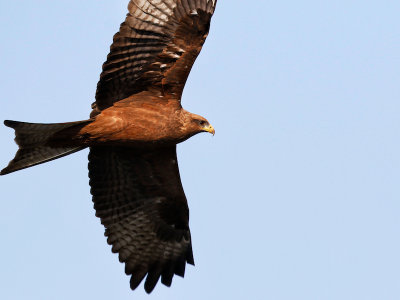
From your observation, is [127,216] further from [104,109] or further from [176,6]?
[176,6]

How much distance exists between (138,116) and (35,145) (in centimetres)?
145

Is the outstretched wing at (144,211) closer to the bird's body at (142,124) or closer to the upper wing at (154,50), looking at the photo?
the bird's body at (142,124)

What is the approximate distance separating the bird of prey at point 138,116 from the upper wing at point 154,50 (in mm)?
14

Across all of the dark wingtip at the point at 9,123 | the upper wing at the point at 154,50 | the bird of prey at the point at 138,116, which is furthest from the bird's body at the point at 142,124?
the dark wingtip at the point at 9,123

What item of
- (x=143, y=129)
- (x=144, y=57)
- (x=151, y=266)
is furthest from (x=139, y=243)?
(x=144, y=57)

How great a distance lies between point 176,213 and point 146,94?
7.33 ft

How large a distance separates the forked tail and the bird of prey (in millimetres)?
13

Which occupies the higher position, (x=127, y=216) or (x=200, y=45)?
(x=200, y=45)

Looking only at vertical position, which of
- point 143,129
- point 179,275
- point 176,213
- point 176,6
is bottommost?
point 179,275

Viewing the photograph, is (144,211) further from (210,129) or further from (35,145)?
(35,145)

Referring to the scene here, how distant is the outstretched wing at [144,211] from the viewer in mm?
11773

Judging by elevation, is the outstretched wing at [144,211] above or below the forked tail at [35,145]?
below

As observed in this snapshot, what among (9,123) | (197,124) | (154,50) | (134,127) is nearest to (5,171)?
(9,123)

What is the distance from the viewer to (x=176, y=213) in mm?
12297
